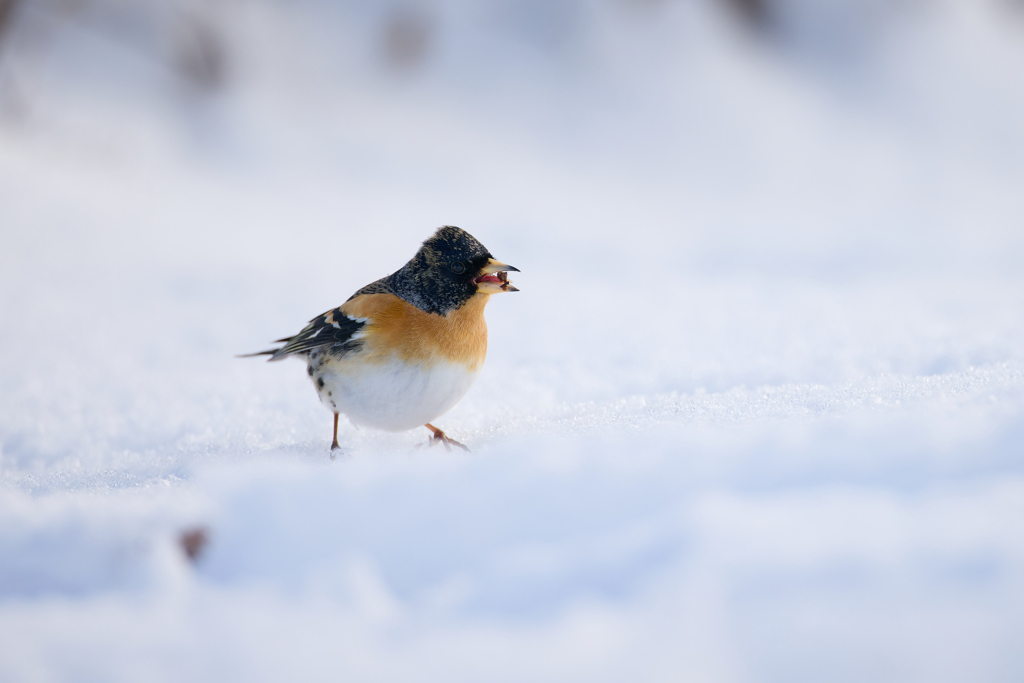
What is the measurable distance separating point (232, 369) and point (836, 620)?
2598 mm

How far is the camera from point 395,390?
1.80 m

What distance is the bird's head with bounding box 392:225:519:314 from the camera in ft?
6.34

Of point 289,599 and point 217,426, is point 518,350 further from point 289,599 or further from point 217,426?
point 289,599

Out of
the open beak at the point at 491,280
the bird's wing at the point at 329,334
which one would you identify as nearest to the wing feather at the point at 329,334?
the bird's wing at the point at 329,334

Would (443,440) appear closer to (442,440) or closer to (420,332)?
(442,440)

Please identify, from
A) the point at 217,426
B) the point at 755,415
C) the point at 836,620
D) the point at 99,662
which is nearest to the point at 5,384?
the point at 217,426

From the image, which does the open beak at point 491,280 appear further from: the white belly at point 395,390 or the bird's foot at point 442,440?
the bird's foot at point 442,440

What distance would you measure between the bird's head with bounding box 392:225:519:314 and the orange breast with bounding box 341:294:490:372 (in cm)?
3

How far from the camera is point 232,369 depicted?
2943mm

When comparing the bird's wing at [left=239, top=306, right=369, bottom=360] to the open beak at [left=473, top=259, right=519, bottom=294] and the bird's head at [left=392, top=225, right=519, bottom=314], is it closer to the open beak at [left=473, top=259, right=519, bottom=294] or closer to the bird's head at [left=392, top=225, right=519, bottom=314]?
the bird's head at [left=392, top=225, right=519, bottom=314]

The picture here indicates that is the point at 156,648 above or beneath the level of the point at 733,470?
beneath

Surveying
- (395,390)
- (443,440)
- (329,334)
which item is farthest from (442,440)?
(329,334)

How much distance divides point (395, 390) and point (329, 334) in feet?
1.08

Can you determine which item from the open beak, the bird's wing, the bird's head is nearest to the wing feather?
the bird's wing
